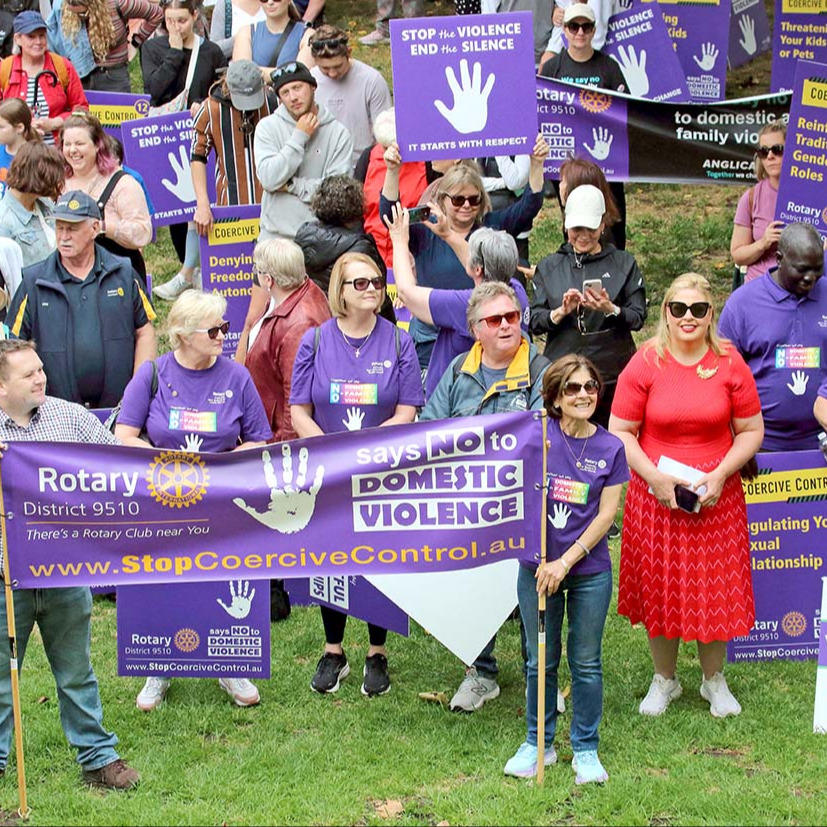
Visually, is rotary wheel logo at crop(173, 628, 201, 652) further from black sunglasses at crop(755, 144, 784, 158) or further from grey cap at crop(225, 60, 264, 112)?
black sunglasses at crop(755, 144, 784, 158)

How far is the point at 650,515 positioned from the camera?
780 centimetres

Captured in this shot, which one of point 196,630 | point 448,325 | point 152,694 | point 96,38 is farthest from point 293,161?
point 96,38

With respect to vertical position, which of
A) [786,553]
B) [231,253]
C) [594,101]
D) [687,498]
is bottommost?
[786,553]

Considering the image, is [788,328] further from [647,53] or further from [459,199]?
[647,53]

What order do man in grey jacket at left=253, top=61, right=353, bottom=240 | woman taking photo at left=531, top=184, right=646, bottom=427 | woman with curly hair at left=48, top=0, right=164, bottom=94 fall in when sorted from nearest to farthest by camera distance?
woman taking photo at left=531, top=184, right=646, bottom=427, man in grey jacket at left=253, top=61, right=353, bottom=240, woman with curly hair at left=48, top=0, right=164, bottom=94

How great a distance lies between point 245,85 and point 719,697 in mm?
5656

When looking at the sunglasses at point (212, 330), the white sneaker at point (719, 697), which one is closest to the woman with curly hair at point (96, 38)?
the sunglasses at point (212, 330)

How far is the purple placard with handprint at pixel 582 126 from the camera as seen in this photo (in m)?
11.3

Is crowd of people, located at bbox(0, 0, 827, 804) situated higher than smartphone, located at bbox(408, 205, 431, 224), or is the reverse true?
smartphone, located at bbox(408, 205, 431, 224)

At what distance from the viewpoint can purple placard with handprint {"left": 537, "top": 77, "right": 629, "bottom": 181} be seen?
11.3 meters

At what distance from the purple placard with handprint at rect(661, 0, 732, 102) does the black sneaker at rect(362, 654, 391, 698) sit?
293 inches

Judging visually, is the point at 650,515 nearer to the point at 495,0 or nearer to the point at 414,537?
the point at 414,537

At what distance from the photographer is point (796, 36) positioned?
12.4 m

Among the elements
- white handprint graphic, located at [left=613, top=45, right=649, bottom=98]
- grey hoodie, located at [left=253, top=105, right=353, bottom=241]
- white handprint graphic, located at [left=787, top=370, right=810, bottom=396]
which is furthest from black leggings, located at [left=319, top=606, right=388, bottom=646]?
white handprint graphic, located at [left=613, top=45, right=649, bottom=98]
